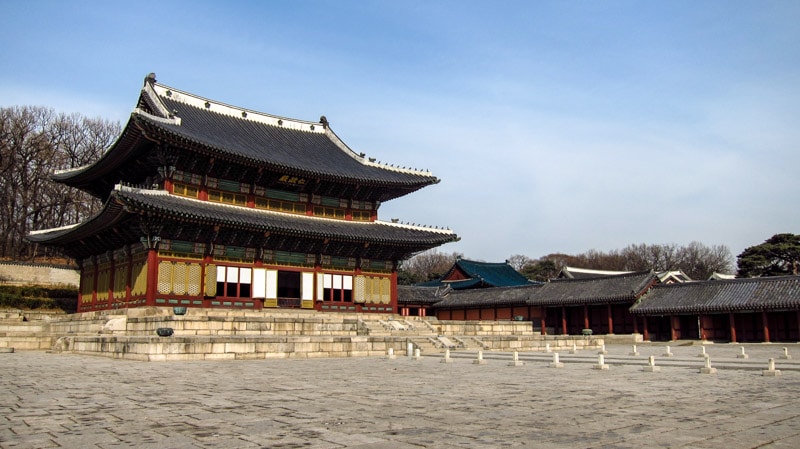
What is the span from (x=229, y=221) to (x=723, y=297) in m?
33.0

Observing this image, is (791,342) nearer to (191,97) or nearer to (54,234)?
(191,97)

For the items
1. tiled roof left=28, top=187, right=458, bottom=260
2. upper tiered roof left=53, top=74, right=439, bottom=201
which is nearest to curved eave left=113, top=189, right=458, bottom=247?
tiled roof left=28, top=187, right=458, bottom=260

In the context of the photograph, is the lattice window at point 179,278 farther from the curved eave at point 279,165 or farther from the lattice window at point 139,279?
the curved eave at point 279,165

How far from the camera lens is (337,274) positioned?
36.5 meters

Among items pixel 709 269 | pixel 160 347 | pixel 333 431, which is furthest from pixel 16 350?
pixel 709 269

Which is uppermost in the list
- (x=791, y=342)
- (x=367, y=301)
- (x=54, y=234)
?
(x=54, y=234)

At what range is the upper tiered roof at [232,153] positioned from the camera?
3131cm

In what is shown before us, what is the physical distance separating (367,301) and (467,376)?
2257 centimetres

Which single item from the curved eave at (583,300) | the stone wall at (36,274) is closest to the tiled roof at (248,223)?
the stone wall at (36,274)

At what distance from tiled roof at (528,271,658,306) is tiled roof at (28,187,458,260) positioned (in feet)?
44.0

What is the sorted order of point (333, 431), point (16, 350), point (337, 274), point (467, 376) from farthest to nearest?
point (337, 274) < point (16, 350) < point (467, 376) < point (333, 431)

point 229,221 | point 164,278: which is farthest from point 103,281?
point 229,221

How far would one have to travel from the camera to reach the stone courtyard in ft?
22.4

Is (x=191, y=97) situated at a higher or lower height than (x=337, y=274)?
higher
